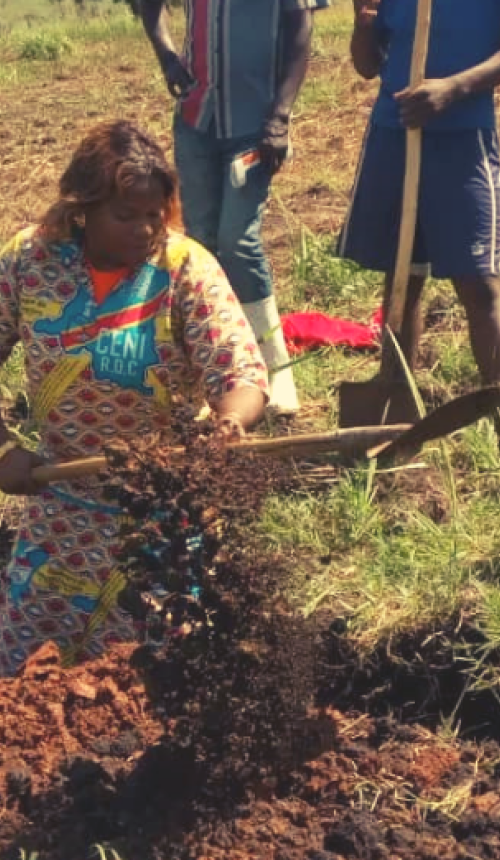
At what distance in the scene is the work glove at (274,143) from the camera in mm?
4566

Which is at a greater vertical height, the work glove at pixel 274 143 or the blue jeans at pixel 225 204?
the work glove at pixel 274 143

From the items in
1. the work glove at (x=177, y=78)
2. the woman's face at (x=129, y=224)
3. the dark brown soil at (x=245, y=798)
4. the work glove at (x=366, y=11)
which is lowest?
the dark brown soil at (x=245, y=798)

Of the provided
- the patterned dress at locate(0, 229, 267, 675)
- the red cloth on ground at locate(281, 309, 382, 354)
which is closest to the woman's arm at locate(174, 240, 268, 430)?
the patterned dress at locate(0, 229, 267, 675)

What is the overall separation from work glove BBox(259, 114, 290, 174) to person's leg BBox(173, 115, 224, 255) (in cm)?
17

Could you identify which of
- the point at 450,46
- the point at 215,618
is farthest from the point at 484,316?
the point at 215,618

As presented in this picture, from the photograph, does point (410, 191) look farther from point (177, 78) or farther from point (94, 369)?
point (94, 369)

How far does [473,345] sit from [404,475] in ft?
1.45

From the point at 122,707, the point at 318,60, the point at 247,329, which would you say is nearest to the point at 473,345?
the point at 247,329

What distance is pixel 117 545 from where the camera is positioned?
3.40 metres

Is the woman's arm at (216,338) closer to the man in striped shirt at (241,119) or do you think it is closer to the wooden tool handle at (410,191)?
the wooden tool handle at (410,191)

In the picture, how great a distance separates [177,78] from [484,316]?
126cm

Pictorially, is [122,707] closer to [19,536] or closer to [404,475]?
[19,536]

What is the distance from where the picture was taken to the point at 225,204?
A: 465 centimetres

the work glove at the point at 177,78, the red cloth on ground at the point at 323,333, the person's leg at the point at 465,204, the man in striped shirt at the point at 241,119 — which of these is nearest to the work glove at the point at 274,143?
the man in striped shirt at the point at 241,119
